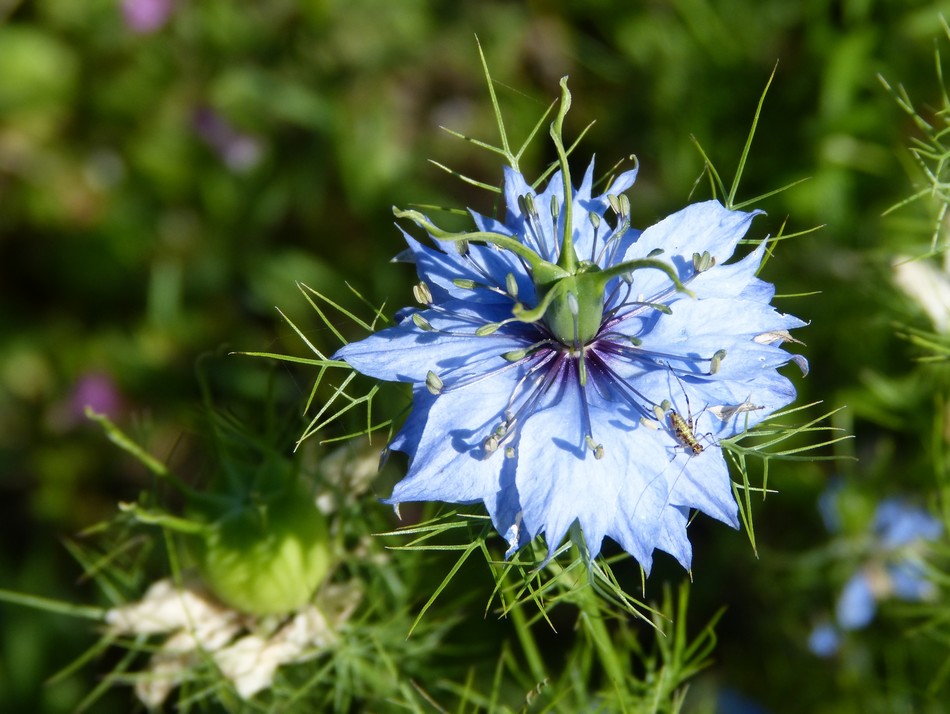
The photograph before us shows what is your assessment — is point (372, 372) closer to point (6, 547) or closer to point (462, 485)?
point (462, 485)

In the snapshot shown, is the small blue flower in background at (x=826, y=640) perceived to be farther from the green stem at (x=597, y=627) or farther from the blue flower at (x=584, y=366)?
the blue flower at (x=584, y=366)

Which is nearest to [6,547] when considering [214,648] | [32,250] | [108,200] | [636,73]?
[32,250]

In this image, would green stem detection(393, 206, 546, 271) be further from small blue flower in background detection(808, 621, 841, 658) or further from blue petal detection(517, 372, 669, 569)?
small blue flower in background detection(808, 621, 841, 658)

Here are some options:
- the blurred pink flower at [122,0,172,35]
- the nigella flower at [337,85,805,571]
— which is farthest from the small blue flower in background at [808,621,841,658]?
the blurred pink flower at [122,0,172,35]

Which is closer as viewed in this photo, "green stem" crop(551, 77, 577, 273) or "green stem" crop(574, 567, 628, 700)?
"green stem" crop(551, 77, 577, 273)

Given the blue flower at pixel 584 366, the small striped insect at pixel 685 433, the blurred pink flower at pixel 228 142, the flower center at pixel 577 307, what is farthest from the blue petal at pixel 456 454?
the blurred pink flower at pixel 228 142

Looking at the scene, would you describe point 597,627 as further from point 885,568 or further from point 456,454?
point 885,568
